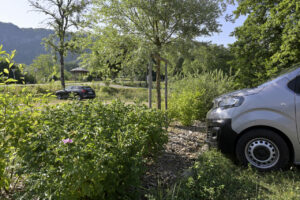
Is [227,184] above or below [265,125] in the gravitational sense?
below

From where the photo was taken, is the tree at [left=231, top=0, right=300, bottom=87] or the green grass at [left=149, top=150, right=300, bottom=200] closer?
the green grass at [left=149, top=150, right=300, bottom=200]

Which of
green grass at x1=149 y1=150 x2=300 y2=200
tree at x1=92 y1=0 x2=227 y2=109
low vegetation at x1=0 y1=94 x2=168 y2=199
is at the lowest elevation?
green grass at x1=149 y1=150 x2=300 y2=200

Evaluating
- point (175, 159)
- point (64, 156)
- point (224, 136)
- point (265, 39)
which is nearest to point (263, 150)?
point (224, 136)

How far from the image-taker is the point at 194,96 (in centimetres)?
675

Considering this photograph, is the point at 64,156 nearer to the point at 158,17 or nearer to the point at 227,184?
the point at 227,184

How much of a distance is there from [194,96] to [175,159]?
11.0 ft

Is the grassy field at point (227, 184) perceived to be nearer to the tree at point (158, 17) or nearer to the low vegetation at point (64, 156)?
the low vegetation at point (64, 156)

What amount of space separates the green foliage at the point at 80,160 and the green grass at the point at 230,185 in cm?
40

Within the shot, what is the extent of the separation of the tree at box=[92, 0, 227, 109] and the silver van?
8.67ft

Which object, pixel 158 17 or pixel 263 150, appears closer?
pixel 263 150

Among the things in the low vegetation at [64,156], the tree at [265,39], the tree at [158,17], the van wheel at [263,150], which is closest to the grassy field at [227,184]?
the van wheel at [263,150]

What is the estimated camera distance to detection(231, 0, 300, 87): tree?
376 inches

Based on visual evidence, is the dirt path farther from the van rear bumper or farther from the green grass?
the van rear bumper

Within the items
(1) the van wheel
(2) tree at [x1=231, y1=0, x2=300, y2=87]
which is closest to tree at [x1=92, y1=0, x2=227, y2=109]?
(1) the van wheel
